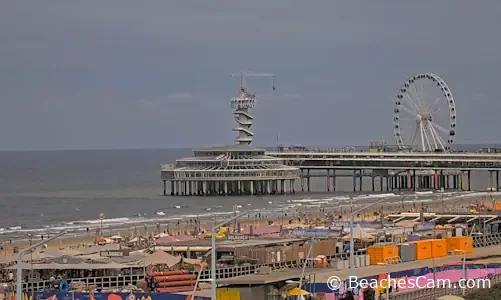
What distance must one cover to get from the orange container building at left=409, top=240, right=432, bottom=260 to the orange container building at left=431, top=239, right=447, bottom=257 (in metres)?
0.19

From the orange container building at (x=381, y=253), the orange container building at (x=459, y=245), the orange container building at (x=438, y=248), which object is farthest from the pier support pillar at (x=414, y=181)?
the orange container building at (x=381, y=253)

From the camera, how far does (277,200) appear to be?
350ft

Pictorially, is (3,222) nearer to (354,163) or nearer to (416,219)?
(416,219)

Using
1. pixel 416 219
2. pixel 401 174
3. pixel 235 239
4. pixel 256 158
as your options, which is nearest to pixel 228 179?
pixel 256 158

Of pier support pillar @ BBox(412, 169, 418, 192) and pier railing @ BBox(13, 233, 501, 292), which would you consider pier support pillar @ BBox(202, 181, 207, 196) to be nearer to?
pier support pillar @ BBox(412, 169, 418, 192)

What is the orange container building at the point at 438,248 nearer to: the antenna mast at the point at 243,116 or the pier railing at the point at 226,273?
the pier railing at the point at 226,273

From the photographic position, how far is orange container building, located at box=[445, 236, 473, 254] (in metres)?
48.9

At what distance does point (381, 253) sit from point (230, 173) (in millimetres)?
68389

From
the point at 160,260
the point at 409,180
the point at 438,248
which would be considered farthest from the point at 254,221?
the point at 409,180

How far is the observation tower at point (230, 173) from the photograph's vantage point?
113 meters

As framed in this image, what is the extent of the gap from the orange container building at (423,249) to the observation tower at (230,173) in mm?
65528

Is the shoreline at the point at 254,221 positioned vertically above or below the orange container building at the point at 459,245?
below

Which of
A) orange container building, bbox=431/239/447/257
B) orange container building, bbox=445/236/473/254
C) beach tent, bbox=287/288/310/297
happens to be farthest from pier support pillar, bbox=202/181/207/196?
beach tent, bbox=287/288/310/297

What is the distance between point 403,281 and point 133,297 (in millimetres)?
8239
